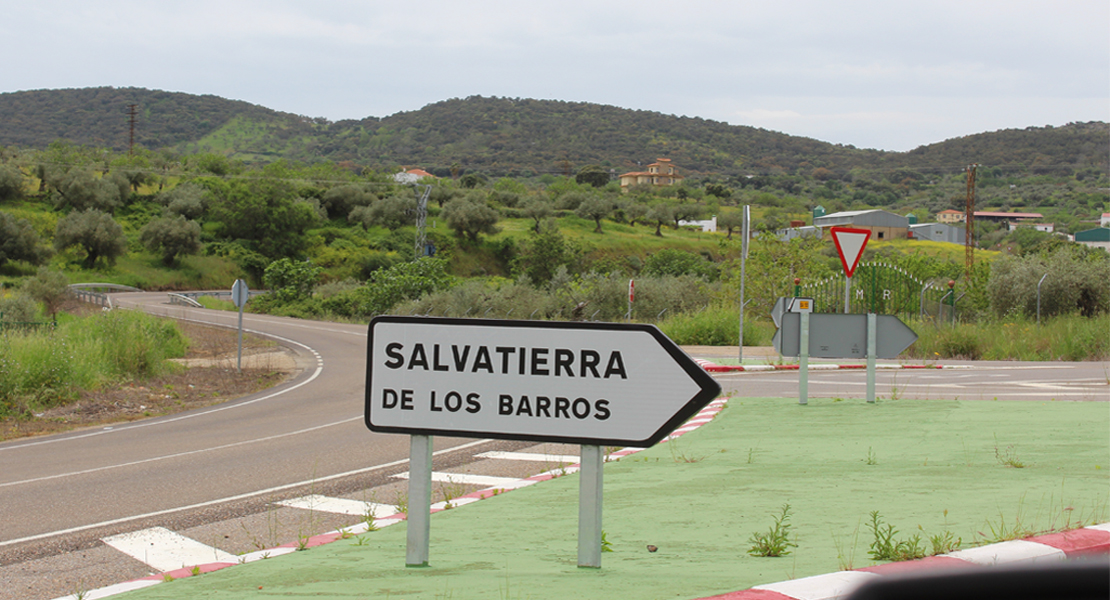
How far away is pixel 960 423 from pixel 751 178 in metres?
163

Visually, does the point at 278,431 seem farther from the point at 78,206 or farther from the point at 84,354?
the point at 78,206

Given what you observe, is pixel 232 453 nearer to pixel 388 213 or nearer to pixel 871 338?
pixel 871 338

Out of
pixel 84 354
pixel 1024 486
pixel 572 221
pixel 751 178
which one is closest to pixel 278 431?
pixel 84 354

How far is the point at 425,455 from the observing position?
464 centimetres

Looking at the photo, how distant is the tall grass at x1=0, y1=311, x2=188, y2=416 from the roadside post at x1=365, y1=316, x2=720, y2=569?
14669mm

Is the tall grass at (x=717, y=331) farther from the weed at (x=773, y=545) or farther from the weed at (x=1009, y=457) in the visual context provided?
the weed at (x=773, y=545)

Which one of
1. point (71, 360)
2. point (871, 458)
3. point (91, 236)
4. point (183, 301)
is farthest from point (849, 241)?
point (91, 236)

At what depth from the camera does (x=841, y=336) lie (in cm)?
1191

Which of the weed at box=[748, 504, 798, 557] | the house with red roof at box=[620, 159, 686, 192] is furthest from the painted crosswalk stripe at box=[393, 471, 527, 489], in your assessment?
the house with red roof at box=[620, 159, 686, 192]

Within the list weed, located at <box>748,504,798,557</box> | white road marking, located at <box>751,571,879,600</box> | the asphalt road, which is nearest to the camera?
white road marking, located at <box>751,571,879,600</box>

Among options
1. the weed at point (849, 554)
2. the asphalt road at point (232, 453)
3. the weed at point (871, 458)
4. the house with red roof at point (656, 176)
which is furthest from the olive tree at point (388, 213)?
the weed at point (849, 554)

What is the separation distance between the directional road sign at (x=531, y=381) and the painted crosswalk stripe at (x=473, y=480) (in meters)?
4.02

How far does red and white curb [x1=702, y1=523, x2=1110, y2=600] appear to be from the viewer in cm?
401

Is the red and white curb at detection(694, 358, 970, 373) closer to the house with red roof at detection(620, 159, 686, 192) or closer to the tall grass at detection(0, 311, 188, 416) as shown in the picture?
the tall grass at detection(0, 311, 188, 416)
